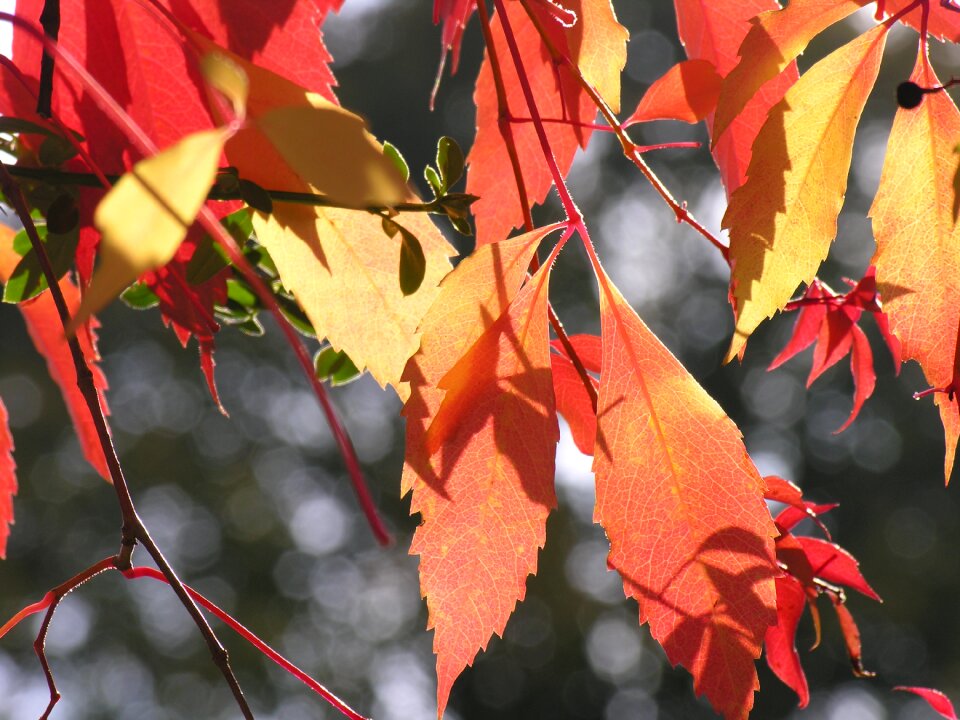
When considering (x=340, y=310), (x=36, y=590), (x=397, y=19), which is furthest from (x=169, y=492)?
(x=340, y=310)

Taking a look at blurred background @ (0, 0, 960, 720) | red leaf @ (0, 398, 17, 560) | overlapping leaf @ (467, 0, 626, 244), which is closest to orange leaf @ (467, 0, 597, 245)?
overlapping leaf @ (467, 0, 626, 244)

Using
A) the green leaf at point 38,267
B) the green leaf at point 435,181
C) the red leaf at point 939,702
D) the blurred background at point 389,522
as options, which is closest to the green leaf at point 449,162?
the green leaf at point 435,181

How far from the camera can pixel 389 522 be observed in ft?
18.1

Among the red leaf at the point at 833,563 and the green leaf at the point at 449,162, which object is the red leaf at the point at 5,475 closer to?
the green leaf at the point at 449,162

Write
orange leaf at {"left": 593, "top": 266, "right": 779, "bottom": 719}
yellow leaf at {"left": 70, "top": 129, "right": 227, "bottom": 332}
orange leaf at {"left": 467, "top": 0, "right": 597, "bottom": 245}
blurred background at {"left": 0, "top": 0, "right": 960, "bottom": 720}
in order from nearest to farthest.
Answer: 1. yellow leaf at {"left": 70, "top": 129, "right": 227, "bottom": 332}
2. orange leaf at {"left": 593, "top": 266, "right": 779, "bottom": 719}
3. orange leaf at {"left": 467, "top": 0, "right": 597, "bottom": 245}
4. blurred background at {"left": 0, "top": 0, "right": 960, "bottom": 720}

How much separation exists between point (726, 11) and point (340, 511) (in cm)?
573

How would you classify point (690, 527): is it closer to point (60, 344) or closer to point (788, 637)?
point (788, 637)

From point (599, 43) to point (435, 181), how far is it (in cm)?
8

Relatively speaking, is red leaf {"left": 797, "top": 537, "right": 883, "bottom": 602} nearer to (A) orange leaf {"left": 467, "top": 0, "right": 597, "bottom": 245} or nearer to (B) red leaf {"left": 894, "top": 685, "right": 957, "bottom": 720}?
(B) red leaf {"left": 894, "top": 685, "right": 957, "bottom": 720}

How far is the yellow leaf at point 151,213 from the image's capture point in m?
0.15

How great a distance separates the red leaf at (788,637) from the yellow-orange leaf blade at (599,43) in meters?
0.19

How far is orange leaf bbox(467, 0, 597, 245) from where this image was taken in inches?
16.7

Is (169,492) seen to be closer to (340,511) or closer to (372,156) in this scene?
(340,511)

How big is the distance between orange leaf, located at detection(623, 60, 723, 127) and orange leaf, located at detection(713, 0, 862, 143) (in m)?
0.04
